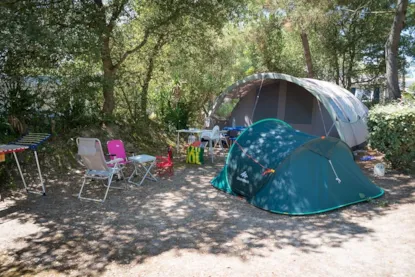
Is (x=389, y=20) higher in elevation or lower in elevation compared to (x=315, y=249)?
higher

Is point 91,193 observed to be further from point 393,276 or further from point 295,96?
point 295,96

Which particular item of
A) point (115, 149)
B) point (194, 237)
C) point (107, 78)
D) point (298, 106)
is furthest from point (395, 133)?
point (107, 78)

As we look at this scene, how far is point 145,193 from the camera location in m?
5.15

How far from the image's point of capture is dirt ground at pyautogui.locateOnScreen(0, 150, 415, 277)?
2883mm

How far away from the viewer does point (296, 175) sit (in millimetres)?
4371

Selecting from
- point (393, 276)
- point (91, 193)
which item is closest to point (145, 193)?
point (91, 193)

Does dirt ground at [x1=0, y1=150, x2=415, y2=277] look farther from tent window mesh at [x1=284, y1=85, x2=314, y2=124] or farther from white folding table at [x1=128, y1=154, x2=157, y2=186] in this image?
tent window mesh at [x1=284, y1=85, x2=314, y2=124]

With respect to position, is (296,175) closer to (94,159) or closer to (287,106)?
(94,159)

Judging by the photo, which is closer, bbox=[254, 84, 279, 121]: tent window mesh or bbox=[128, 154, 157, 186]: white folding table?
bbox=[128, 154, 157, 186]: white folding table

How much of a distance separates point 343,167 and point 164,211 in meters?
2.55

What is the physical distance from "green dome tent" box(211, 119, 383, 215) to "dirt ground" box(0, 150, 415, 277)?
5.8 inches

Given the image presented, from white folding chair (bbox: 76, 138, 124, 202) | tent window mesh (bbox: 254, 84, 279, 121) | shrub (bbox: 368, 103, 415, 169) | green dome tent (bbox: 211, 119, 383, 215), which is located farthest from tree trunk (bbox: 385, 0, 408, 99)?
white folding chair (bbox: 76, 138, 124, 202)

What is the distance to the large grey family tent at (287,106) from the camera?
8.29 m

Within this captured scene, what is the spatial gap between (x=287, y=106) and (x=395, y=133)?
11.8 ft
